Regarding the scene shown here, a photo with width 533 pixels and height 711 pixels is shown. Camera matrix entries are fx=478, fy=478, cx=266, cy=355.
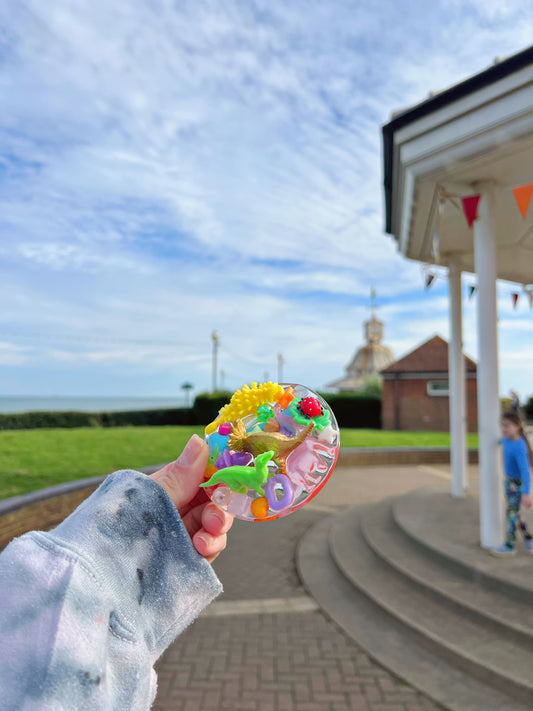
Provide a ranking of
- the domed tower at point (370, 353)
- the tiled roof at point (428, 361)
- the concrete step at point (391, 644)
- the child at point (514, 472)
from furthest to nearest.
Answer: the domed tower at point (370, 353), the tiled roof at point (428, 361), the child at point (514, 472), the concrete step at point (391, 644)

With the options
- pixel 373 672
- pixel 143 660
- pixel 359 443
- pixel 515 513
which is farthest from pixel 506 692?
pixel 359 443

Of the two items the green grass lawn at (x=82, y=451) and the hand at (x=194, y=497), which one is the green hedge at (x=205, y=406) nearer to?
the green grass lawn at (x=82, y=451)

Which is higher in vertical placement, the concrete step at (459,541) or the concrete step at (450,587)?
the concrete step at (459,541)

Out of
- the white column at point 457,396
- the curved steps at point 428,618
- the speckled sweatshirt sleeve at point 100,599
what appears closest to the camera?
the speckled sweatshirt sleeve at point 100,599

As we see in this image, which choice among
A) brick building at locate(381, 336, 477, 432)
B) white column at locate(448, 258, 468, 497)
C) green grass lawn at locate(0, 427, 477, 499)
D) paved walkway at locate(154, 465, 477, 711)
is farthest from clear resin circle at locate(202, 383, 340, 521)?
brick building at locate(381, 336, 477, 432)

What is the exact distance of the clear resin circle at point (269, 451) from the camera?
1.02 metres

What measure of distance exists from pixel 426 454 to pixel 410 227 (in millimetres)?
9316

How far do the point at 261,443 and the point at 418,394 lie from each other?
26.1 metres

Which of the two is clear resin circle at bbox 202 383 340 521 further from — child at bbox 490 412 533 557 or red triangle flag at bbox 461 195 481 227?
red triangle flag at bbox 461 195 481 227

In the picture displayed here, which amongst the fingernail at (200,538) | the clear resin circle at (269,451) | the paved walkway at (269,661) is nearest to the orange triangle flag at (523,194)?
the paved walkway at (269,661)

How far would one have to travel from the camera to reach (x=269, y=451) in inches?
43.1

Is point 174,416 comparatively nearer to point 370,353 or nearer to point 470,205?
point 470,205

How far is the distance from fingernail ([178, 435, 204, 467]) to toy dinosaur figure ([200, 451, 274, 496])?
2.2 inches

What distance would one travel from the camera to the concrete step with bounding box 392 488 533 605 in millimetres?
4965
